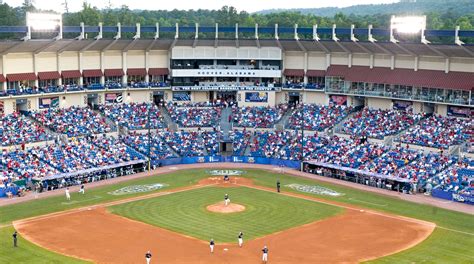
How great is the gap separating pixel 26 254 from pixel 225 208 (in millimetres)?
21951

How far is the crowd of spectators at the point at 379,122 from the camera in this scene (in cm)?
8725

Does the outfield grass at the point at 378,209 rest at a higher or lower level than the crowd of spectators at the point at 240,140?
lower

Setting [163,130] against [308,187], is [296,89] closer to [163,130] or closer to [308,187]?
[163,130]

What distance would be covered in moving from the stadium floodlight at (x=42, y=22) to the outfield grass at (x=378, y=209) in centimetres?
3514

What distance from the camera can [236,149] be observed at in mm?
92062

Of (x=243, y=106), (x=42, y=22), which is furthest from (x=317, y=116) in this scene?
(x=42, y=22)

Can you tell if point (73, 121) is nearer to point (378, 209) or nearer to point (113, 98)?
point (113, 98)

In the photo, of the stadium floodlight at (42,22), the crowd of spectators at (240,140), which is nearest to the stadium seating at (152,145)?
the crowd of spectators at (240,140)

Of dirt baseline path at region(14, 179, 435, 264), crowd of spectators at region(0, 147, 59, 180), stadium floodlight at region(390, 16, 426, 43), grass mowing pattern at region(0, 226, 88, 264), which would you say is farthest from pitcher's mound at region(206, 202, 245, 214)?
stadium floodlight at region(390, 16, 426, 43)

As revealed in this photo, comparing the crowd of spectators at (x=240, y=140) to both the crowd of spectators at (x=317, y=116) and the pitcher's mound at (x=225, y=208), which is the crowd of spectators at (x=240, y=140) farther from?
the pitcher's mound at (x=225, y=208)

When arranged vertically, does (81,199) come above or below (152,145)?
below

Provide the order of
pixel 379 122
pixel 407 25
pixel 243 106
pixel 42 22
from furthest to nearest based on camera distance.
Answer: pixel 243 106 → pixel 407 25 → pixel 42 22 → pixel 379 122

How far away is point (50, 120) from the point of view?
288 ft

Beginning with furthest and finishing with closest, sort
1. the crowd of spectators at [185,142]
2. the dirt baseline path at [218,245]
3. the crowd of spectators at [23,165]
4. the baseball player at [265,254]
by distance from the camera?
1. the crowd of spectators at [185,142]
2. the crowd of spectators at [23,165]
3. the dirt baseline path at [218,245]
4. the baseball player at [265,254]
